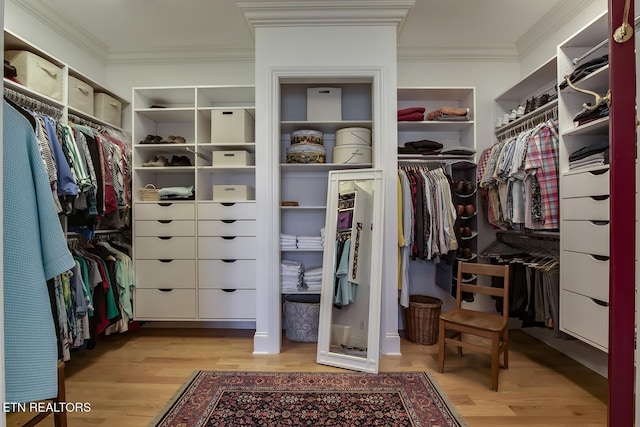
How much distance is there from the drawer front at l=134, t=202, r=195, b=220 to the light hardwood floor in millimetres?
1099

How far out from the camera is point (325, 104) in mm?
2643

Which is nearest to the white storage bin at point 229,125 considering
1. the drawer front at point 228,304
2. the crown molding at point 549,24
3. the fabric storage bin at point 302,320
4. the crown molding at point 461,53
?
the drawer front at point 228,304

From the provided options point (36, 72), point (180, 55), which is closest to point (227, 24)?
point (180, 55)

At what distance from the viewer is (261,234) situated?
2.42 meters

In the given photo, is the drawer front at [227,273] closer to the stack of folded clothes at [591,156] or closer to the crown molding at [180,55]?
the crown molding at [180,55]

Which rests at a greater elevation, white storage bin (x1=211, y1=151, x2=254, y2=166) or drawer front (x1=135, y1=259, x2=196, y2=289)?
white storage bin (x1=211, y1=151, x2=254, y2=166)

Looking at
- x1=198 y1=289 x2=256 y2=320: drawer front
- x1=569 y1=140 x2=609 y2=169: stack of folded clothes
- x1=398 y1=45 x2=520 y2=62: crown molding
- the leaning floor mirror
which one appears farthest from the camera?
x1=398 y1=45 x2=520 y2=62: crown molding

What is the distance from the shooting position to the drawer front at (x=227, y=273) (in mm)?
2646

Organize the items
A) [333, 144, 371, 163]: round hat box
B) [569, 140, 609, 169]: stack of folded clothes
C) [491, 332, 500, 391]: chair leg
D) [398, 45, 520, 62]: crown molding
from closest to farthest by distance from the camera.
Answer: [569, 140, 609, 169]: stack of folded clothes, [491, 332, 500, 391]: chair leg, [333, 144, 371, 163]: round hat box, [398, 45, 520, 62]: crown molding

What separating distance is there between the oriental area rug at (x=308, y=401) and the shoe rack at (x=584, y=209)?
38.6 inches

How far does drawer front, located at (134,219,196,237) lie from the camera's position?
2664mm

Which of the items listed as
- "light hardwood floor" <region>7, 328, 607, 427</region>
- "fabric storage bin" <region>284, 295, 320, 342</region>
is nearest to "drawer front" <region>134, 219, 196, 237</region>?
"light hardwood floor" <region>7, 328, 607, 427</region>

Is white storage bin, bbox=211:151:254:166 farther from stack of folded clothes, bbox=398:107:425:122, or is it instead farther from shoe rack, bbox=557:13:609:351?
shoe rack, bbox=557:13:609:351

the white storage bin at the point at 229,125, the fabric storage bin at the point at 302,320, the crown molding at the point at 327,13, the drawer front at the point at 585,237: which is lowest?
the fabric storage bin at the point at 302,320
